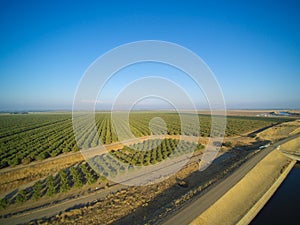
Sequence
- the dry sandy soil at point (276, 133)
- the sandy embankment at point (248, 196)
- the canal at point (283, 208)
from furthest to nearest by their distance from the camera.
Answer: the dry sandy soil at point (276, 133), the canal at point (283, 208), the sandy embankment at point (248, 196)

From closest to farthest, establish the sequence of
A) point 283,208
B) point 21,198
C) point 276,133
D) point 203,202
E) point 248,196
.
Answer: point 203,202 < point 21,198 < point 283,208 < point 248,196 < point 276,133

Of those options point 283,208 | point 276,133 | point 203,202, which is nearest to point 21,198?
point 203,202

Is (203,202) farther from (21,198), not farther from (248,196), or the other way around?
(21,198)

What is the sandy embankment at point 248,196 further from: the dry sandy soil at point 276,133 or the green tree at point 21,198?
the dry sandy soil at point 276,133

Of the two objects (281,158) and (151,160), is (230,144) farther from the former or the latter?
(151,160)

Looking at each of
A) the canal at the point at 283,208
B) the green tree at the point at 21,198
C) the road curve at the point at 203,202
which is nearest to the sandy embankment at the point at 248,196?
the road curve at the point at 203,202

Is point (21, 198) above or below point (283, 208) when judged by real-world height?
above

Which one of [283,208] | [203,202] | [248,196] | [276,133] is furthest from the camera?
[276,133]
